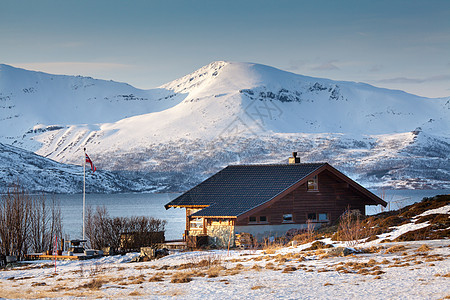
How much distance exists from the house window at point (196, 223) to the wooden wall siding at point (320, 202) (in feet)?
9.10

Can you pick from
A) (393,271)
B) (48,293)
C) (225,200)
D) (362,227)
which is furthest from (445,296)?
(225,200)

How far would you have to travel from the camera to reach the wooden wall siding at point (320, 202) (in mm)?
43375

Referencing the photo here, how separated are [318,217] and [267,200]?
455 cm

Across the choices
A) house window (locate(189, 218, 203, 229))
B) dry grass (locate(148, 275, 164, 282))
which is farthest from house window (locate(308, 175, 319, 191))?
dry grass (locate(148, 275, 164, 282))

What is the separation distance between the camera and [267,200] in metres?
42.5

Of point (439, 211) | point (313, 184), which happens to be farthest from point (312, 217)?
point (439, 211)

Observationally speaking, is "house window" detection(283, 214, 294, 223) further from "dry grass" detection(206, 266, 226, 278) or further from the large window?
"dry grass" detection(206, 266, 226, 278)

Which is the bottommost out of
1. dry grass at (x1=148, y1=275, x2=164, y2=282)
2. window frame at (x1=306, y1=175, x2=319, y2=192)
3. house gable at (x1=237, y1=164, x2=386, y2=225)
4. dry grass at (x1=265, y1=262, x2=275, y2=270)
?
dry grass at (x1=148, y1=275, x2=164, y2=282)

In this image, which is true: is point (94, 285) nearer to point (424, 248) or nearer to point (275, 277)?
point (275, 277)

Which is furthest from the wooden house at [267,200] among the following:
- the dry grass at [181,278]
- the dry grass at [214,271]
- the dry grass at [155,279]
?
the dry grass at [155,279]

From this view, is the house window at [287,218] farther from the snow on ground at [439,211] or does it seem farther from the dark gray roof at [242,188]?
the snow on ground at [439,211]

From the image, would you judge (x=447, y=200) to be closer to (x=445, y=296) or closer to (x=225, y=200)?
(x=225, y=200)

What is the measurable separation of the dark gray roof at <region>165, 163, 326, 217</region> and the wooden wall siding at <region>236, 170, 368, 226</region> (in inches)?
30.4

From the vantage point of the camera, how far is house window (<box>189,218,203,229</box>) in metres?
43.5
